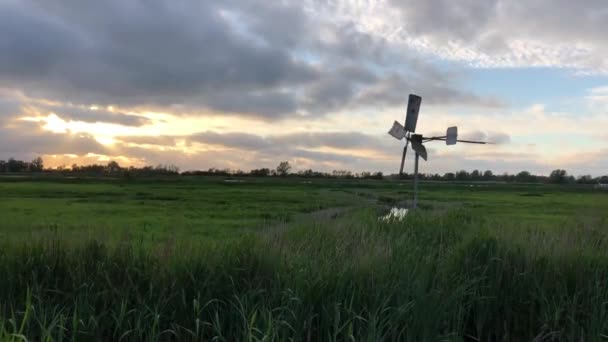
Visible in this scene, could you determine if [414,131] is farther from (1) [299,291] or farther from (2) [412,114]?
(1) [299,291]

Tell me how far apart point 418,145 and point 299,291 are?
31.9 ft

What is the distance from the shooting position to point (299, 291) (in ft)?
15.9

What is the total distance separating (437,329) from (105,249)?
4311mm

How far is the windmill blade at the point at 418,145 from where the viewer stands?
1362cm

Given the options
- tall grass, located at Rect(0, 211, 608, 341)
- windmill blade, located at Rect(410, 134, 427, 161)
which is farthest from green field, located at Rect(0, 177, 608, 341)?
windmill blade, located at Rect(410, 134, 427, 161)

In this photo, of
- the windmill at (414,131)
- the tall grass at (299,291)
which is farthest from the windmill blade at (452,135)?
the tall grass at (299,291)

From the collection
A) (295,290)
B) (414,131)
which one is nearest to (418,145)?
(414,131)

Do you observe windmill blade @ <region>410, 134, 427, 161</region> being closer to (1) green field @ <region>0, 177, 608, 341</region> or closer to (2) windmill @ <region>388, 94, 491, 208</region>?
(2) windmill @ <region>388, 94, 491, 208</region>

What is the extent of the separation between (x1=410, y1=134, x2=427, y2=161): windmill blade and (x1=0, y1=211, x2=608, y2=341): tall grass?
282 inches

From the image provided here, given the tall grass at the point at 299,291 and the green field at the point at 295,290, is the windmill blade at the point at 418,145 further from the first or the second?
the tall grass at the point at 299,291

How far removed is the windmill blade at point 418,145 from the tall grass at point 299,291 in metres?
7.17

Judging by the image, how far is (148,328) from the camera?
4684mm

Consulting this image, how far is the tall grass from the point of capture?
4.60 metres

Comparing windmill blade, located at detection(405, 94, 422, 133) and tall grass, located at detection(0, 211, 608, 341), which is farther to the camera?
windmill blade, located at detection(405, 94, 422, 133)
